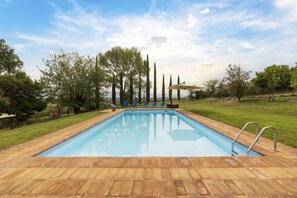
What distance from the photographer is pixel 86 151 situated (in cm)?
511

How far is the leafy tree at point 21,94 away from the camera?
14.8 m

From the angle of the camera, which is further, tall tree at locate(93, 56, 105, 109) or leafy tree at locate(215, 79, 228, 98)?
leafy tree at locate(215, 79, 228, 98)

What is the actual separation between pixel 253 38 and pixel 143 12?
328 inches

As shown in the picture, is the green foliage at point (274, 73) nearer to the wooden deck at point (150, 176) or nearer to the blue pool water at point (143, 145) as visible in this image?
the blue pool water at point (143, 145)

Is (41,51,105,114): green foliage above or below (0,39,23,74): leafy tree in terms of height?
below

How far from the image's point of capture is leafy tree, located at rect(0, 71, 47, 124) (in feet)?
48.7

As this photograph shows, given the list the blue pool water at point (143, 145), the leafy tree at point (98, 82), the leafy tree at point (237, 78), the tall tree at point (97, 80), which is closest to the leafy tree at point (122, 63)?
the leafy tree at point (98, 82)

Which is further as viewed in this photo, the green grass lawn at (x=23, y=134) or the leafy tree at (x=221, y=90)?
the leafy tree at (x=221, y=90)

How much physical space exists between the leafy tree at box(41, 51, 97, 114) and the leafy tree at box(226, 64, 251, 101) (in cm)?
1570

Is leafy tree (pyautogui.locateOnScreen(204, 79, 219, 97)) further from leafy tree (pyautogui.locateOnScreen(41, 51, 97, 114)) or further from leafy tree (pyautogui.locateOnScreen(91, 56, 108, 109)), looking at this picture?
leafy tree (pyautogui.locateOnScreen(41, 51, 97, 114))

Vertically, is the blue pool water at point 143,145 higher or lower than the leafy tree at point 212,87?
lower

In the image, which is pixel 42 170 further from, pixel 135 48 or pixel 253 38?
pixel 135 48

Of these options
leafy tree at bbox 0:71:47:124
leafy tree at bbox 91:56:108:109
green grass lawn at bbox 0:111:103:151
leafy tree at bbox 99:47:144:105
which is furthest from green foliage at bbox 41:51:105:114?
green grass lawn at bbox 0:111:103:151

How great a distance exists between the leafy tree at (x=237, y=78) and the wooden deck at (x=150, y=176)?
17.8 metres
